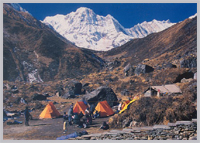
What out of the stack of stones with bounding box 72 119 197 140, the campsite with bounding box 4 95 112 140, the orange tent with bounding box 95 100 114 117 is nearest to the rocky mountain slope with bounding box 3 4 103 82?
the campsite with bounding box 4 95 112 140

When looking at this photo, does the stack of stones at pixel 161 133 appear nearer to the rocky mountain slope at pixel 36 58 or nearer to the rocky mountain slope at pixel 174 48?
the rocky mountain slope at pixel 174 48

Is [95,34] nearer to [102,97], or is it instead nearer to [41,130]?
[102,97]

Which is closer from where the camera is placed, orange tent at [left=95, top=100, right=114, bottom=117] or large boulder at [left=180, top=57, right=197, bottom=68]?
orange tent at [left=95, top=100, right=114, bottom=117]

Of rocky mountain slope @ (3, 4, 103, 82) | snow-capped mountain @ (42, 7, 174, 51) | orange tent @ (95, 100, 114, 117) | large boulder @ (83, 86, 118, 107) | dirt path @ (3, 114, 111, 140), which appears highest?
snow-capped mountain @ (42, 7, 174, 51)

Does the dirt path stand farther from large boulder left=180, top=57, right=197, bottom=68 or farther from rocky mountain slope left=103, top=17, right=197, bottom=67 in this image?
rocky mountain slope left=103, top=17, right=197, bottom=67

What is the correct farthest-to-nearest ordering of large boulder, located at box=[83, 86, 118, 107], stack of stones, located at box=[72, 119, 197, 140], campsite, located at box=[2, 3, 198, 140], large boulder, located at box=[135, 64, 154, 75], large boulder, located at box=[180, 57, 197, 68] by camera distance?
large boulder, located at box=[135, 64, 154, 75] → large boulder, located at box=[180, 57, 197, 68] → large boulder, located at box=[83, 86, 118, 107] → campsite, located at box=[2, 3, 198, 140] → stack of stones, located at box=[72, 119, 197, 140]

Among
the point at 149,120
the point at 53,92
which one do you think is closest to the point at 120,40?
the point at 53,92
